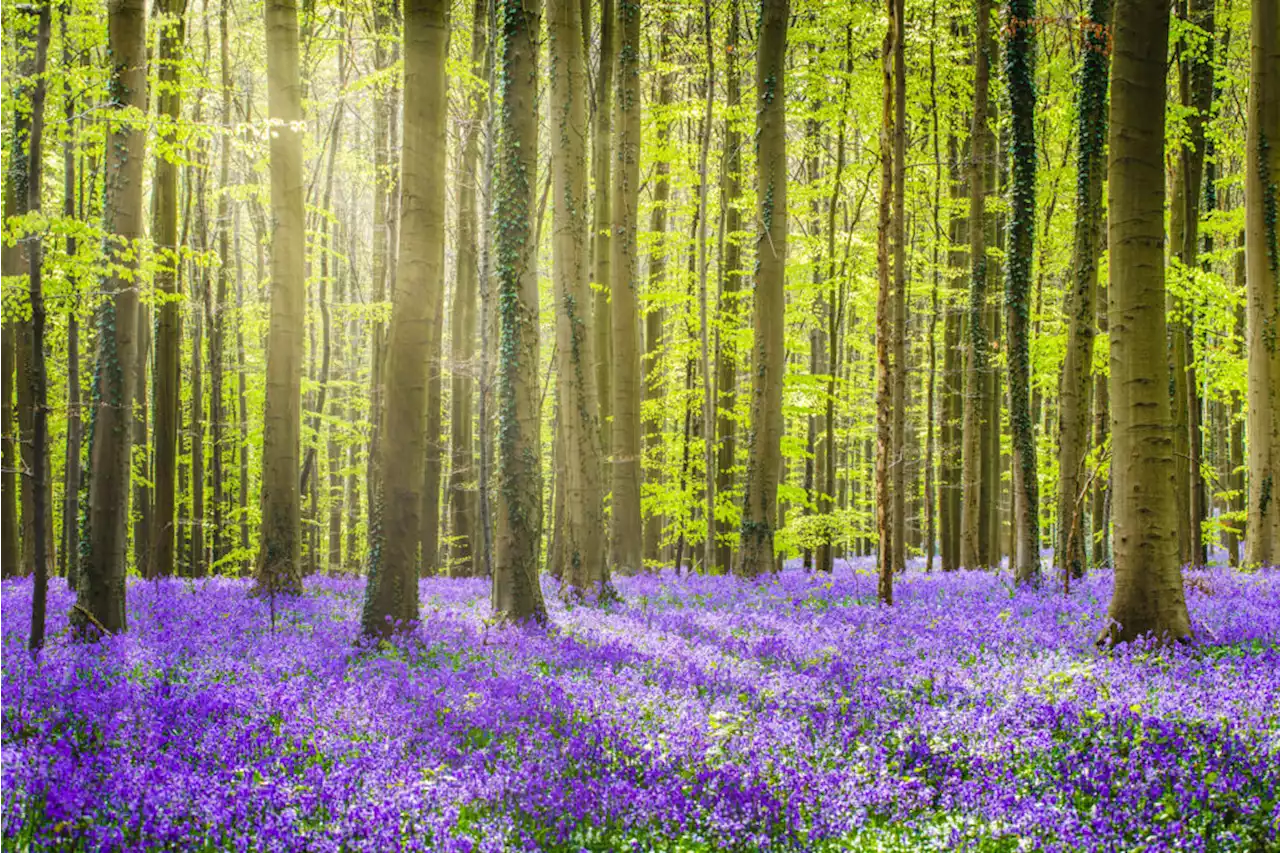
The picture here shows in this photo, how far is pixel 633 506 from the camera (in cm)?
1641

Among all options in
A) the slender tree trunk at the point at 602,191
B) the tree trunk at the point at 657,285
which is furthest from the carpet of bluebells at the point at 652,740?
the tree trunk at the point at 657,285

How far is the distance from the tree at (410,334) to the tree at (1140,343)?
7363 mm

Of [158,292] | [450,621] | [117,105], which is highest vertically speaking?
[117,105]

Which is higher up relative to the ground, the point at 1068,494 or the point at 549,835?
the point at 1068,494

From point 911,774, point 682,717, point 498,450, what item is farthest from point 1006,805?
point 498,450

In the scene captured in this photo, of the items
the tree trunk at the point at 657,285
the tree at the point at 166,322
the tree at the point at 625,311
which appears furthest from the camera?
the tree trunk at the point at 657,285

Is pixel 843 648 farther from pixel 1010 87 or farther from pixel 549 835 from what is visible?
pixel 1010 87

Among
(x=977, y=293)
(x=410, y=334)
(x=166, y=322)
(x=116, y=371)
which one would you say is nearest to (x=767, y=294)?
(x=977, y=293)

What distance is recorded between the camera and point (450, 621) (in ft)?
35.0

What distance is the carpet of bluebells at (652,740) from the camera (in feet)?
14.0

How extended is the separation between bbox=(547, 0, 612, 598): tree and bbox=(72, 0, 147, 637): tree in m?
5.22

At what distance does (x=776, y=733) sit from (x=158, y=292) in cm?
879

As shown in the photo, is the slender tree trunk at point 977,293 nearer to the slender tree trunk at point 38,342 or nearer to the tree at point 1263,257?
the tree at point 1263,257

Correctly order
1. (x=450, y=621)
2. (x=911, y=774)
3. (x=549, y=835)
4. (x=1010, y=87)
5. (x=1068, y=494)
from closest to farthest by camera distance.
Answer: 1. (x=549, y=835)
2. (x=911, y=774)
3. (x=450, y=621)
4. (x=1068, y=494)
5. (x=1010, y=87)
